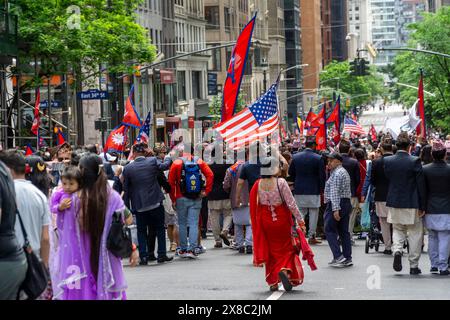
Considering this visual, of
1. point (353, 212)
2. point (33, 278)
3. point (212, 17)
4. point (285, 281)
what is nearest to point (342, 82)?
Answer: point (212, 17)

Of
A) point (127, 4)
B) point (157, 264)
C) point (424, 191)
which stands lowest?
point (157, 264)

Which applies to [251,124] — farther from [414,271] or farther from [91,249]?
[91,249]

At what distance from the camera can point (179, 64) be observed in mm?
80562

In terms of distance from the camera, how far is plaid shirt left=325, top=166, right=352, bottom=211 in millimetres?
17750

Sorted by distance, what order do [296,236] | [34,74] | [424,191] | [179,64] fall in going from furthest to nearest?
[179,64] < [34,74] < [424,191] < [296,236]

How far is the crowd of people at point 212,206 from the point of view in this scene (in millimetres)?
10273

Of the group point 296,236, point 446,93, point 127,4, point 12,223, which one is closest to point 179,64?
point 446,93

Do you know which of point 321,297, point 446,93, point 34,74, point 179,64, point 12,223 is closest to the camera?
point 12,223

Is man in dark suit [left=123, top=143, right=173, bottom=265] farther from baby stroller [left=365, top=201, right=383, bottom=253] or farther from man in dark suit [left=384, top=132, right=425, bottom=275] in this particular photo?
man in dark suit [left=384, top=132, right=425, bottom=275]

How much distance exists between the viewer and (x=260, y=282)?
15.8 metres

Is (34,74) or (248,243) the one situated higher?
(34,74)

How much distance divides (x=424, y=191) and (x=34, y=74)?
24875 mm

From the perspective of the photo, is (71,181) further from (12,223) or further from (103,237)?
(12,223)

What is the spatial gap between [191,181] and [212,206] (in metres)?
2.10
